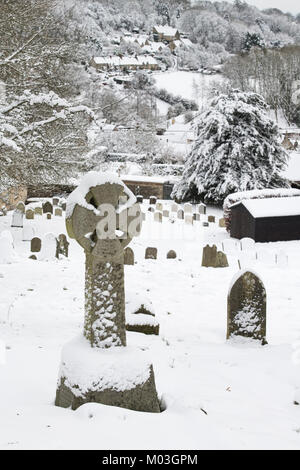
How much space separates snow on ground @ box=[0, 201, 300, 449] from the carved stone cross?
631mm

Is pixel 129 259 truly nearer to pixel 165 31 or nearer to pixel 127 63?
pixel 127 63

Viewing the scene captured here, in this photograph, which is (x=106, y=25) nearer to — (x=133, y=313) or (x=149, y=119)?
(x=149, y=119)

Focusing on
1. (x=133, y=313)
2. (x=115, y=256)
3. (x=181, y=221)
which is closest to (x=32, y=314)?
(x=133, y=313)

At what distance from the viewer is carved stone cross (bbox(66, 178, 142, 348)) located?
3.57m

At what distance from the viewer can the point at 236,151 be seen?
25.5m

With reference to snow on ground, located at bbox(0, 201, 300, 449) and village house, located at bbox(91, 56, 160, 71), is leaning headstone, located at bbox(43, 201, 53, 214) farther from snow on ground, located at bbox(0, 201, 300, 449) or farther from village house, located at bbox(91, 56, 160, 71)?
village house, located at bbox(91, 56, 160, 71)

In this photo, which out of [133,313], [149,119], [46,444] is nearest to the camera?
[46,444]

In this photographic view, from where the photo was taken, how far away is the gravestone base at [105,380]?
11.1 ft

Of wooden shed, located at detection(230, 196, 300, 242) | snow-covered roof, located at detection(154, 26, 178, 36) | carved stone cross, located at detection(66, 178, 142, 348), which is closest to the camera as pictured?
carved stone cross, located at detection(66, 178, 142, 348)

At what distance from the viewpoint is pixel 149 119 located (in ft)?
185

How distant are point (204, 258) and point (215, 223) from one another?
10279mm

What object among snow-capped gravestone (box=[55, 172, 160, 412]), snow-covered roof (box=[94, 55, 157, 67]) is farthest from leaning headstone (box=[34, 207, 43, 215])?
snow-covered roof (box=[94, 55, 157, 67])

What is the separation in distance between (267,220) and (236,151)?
9510 millimetres

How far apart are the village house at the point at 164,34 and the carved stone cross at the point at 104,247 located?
5835 inches
